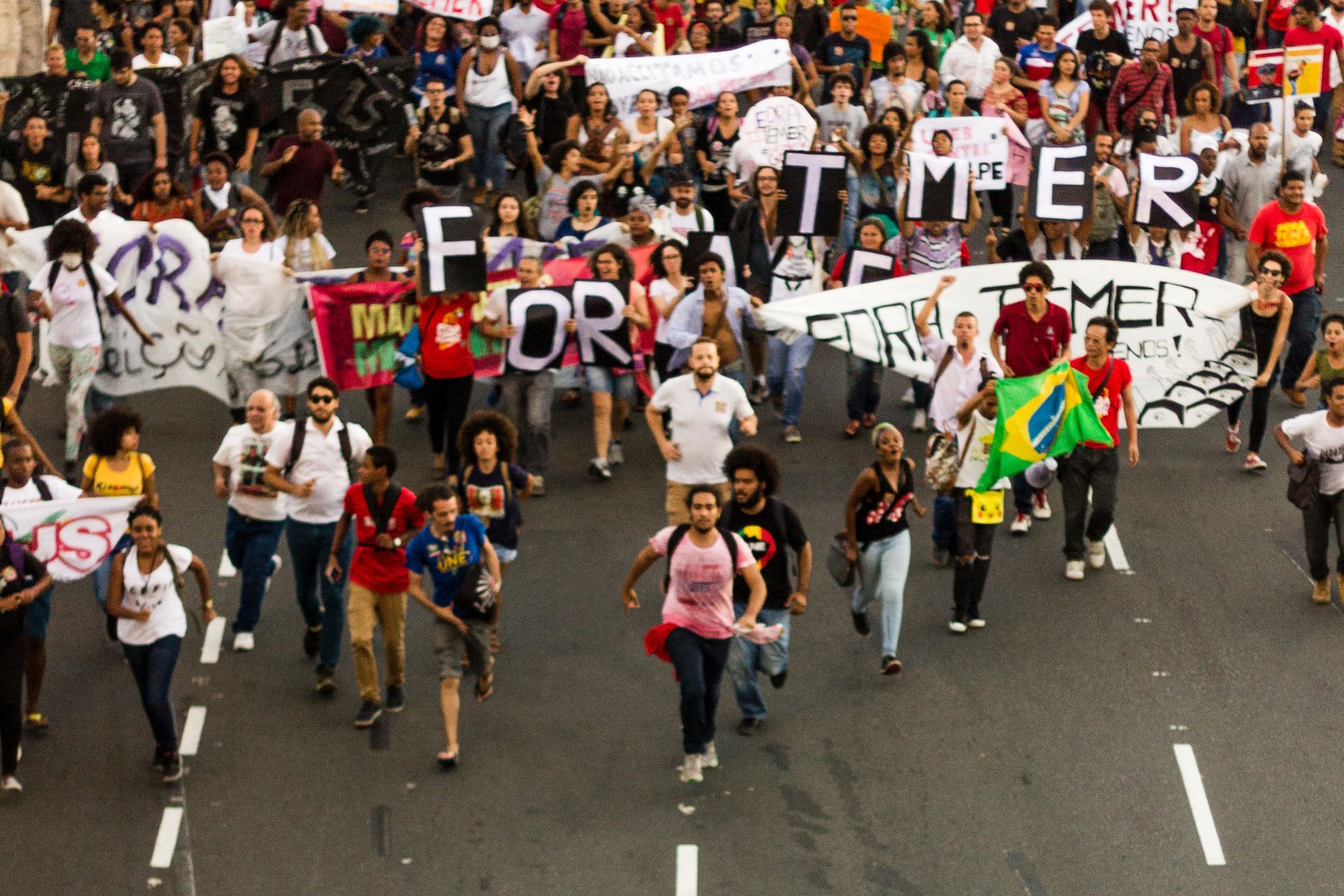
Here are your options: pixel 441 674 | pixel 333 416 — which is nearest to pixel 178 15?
pixel 333 416

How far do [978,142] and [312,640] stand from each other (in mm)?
8969

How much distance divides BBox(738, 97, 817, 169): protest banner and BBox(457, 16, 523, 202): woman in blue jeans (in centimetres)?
293

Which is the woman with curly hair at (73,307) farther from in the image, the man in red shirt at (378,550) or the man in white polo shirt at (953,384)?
the man in white polo shirt at (953,384)

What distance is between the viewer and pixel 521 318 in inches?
682

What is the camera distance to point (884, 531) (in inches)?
555

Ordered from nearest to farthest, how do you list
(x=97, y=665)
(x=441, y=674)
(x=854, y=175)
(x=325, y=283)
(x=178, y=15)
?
(x=441, y=674) < (x=97, y=665) < (x=325, y=283) < (x=854, y=175) < (x=178, y=15)

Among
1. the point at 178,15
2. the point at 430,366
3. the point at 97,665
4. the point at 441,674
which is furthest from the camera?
the point at 178,15

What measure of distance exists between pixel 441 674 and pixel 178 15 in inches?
496

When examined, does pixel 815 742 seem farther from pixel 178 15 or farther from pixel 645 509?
pixel 178 15

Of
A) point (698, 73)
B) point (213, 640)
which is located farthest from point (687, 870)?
point (698, 73)

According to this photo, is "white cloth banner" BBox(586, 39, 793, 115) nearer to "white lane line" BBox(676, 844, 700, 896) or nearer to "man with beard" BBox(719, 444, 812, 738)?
"man with beard" BBox(719, 444, 812, 738)

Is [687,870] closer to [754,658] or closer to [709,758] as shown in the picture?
[709,758]

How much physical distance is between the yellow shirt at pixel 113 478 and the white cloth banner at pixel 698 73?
8.68 m

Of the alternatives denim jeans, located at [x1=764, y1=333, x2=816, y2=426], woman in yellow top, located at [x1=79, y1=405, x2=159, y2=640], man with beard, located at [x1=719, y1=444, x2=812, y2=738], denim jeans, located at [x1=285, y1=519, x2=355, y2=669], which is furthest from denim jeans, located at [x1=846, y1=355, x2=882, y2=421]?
woman in yellow top, located at [x1=79, y1=405, x2=159, y2=640]
